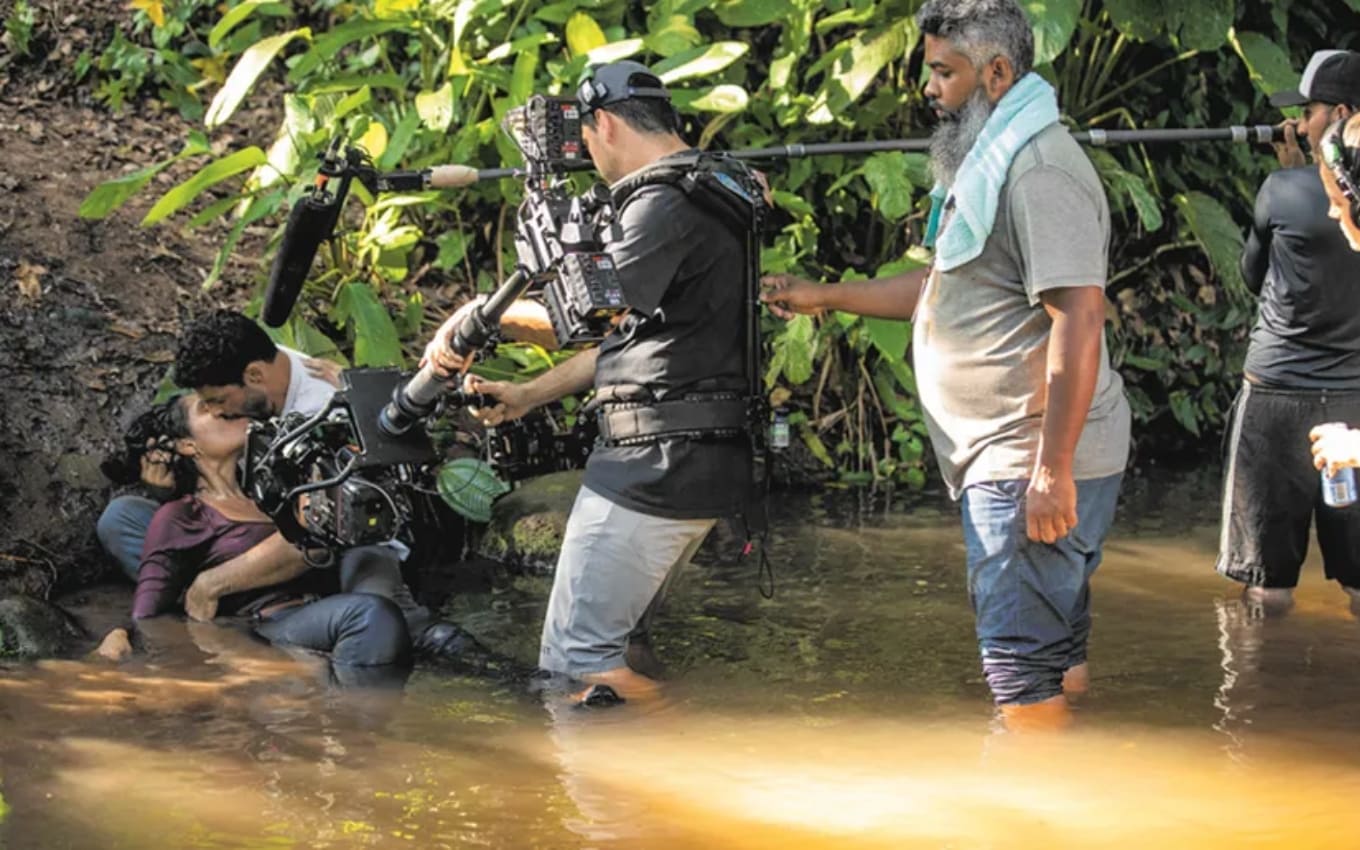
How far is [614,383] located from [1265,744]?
1.91m

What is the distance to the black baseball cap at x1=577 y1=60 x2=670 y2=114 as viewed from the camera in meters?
4.66

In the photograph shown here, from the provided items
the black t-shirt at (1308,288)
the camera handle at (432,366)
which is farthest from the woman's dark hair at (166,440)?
the black t-shirt at (1308,288)

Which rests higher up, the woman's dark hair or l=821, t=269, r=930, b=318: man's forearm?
l=821, t=269, r=930, b=318: man's forearm

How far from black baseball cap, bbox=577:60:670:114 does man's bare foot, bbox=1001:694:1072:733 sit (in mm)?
1812

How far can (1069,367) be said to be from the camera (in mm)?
4039

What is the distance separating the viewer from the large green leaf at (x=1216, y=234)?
8.16 meters

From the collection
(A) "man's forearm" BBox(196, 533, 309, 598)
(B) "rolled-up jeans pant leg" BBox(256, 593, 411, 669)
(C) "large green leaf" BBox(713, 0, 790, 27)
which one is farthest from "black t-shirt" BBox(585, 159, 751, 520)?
(C) "large green leaf" BBox(713, 0, 790, 27)

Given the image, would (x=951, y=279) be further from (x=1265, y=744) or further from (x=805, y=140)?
(x=805, y=140)

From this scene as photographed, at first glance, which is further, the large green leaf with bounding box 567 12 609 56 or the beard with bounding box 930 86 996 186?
the large green leaf with bounding box 567 12 609 56

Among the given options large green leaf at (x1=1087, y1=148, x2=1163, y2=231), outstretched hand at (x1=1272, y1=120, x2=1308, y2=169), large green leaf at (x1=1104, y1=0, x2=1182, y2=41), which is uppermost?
large green leaf at (x1=1104, y1=0, x2=1182, y2=41)

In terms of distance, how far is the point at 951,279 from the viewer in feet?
14.1

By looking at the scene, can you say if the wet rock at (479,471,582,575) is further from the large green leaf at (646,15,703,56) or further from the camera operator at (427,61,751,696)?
the camera operator at (427,61,751,696)

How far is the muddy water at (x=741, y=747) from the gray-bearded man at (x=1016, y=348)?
1.28ft

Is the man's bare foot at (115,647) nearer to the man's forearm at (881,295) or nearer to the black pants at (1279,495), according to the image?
the man's forearm at (881,295)
